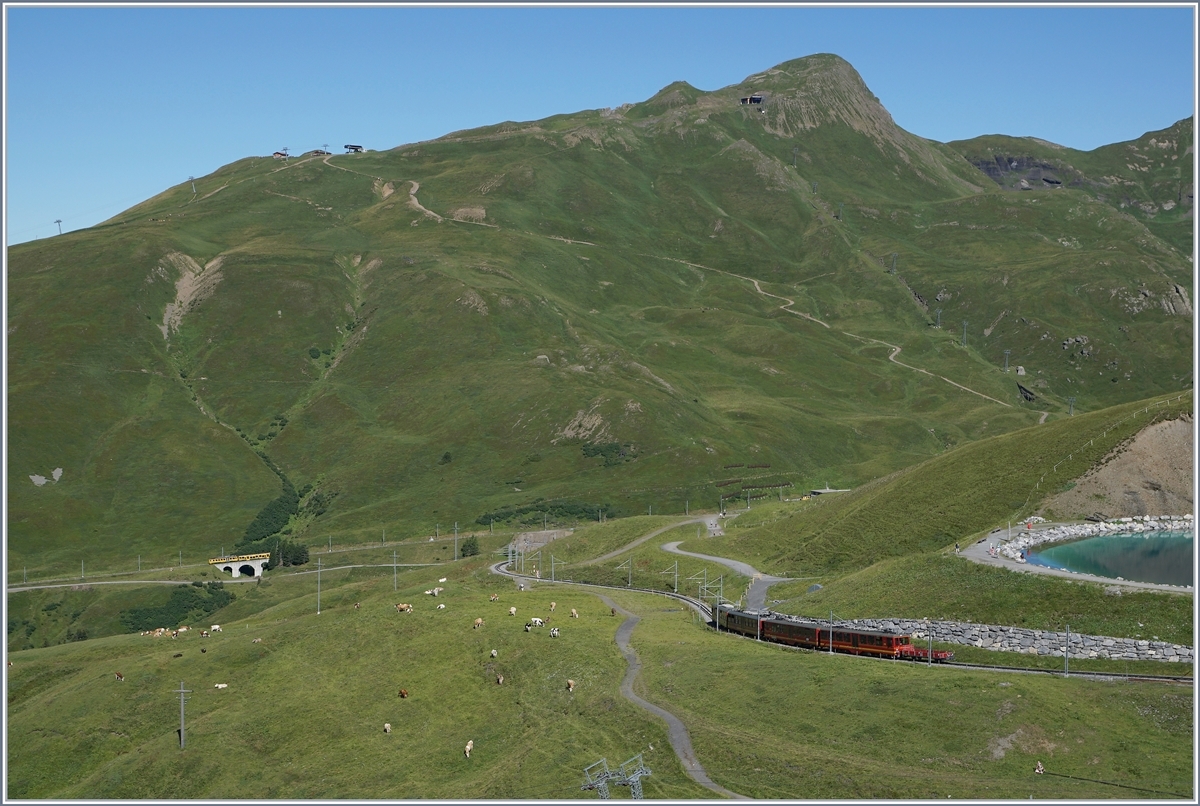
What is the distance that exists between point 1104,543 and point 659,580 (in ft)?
200

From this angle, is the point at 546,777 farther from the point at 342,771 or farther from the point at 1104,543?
the point at 1104,543

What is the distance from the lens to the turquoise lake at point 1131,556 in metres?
104

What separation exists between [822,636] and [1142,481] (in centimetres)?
4768

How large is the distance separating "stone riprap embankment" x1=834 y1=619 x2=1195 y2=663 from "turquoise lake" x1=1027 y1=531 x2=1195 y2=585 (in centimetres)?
1321

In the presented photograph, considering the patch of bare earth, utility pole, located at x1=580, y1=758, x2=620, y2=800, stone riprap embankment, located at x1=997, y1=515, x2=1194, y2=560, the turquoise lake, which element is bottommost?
utility pole, located at x1=580, y1=758, x2=620, y2=800

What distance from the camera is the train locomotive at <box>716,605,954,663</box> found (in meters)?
97.1

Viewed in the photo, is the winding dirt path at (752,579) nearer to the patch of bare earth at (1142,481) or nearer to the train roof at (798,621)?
the train roof at (798,621)

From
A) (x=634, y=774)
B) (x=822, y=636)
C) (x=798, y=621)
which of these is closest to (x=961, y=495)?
(x=798, y=621)

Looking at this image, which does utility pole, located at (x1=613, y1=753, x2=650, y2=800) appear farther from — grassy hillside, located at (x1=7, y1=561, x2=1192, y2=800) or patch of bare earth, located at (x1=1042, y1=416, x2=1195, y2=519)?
patch of bare earth, located at (x1=1042, y1=416, x2=1195, y2=519)

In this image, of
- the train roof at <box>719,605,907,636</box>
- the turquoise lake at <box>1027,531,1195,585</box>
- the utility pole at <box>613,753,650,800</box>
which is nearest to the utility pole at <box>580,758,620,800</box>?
the utility pole at <box>613,753,650,800</box>

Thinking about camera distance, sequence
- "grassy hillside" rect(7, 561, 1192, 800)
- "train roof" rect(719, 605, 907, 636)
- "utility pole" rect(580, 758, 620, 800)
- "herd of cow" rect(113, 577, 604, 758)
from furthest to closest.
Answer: "train roof" rect(719, 605, 907, 636) → "herd of cow" rect(113, 577, 604, 758) → "grassy hillside" rect(7, 561, 1192, 800) → "utility pole" rect(580, 758, 620, 800)

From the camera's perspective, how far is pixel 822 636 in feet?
341

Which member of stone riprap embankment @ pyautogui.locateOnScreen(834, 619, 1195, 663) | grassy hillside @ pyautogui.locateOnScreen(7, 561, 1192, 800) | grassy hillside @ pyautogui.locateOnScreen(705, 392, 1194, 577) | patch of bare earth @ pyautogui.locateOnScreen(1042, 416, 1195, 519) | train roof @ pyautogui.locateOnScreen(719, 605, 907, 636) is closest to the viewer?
grassy hillside @ pyautogui.locateOnScreen(7, 561, 1192, 800)

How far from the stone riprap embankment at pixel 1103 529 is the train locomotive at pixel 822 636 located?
26314mm
